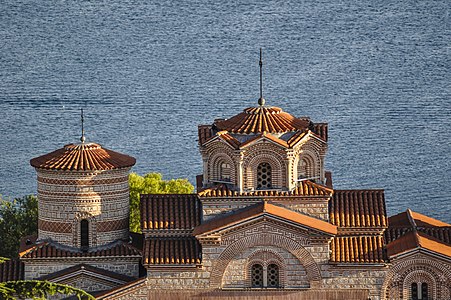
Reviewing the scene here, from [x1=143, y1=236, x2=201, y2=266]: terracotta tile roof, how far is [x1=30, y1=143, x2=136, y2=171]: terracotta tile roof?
290 centimetres

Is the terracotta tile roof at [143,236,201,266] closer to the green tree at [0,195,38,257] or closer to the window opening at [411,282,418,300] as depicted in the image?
the window opening at [411,282,418,300]

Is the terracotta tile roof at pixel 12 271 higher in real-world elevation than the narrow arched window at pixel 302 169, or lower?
lower

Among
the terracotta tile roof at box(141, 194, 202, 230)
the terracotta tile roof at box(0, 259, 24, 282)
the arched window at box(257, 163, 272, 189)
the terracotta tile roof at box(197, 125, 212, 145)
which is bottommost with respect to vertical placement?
the terracotta tile roof at box(0, 259, 24, 282)

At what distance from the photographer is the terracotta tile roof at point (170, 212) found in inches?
1875

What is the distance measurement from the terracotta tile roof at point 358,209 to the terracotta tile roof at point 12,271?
9644mm

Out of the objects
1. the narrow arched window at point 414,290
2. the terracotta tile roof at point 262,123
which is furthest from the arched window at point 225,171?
the narrow arched window at point 414,290

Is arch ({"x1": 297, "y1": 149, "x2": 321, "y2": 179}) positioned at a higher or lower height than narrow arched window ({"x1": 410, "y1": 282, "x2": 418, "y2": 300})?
higher

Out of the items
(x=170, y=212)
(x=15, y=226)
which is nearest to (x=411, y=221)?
(x=170, y=212)

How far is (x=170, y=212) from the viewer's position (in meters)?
48.0

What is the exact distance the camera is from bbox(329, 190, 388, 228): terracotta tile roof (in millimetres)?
47594

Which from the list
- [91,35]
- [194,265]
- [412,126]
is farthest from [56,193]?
[91,35]

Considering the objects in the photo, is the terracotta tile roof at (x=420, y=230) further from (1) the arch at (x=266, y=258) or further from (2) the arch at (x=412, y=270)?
(1) the arch at (x=266, y=258)

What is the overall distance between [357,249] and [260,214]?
3.19m

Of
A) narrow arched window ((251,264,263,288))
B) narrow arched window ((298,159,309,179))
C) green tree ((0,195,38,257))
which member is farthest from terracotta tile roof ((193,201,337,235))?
green tree ((0,195,38,257))
